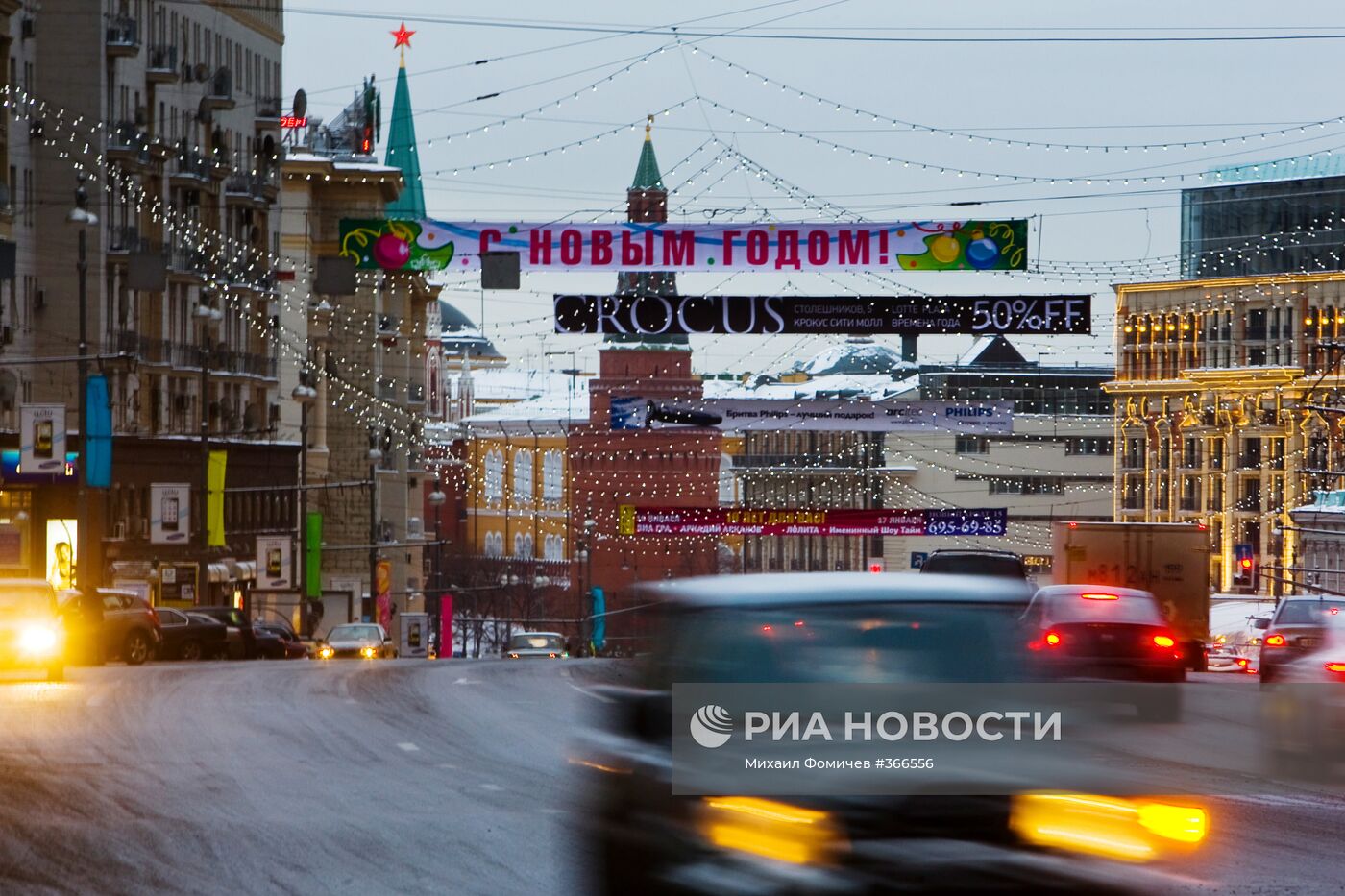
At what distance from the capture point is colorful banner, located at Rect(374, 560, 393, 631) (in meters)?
94.4

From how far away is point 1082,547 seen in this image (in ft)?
139

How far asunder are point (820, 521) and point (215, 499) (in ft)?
75.4

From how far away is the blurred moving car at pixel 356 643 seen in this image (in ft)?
185

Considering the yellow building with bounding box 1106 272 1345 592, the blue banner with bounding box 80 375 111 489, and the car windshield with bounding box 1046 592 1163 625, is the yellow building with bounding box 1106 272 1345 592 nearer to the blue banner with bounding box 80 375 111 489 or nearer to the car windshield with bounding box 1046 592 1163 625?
the blue banner with bounding box 80 375 111 489

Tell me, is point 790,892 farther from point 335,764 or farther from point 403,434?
point 403,434

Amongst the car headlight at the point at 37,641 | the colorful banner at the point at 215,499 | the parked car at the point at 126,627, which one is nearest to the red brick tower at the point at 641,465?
the colorful banner at the point at 215,499

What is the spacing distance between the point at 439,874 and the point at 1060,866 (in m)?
5.03

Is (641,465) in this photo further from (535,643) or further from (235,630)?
(235,630)

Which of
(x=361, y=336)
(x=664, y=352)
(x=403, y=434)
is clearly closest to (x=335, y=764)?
Answer: (x=361, y=336)

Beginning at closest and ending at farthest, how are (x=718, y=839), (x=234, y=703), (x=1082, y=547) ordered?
(x=718, y=839), (x=234, y=703), (x=1082, y=547)

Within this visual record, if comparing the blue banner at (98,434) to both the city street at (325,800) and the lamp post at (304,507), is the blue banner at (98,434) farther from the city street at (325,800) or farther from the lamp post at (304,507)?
the city street at (325,800)

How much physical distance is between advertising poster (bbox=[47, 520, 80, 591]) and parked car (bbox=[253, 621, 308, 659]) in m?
5.37

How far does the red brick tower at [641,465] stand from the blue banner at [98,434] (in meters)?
106

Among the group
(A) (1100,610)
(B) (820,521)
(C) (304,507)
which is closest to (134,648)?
(A) (1100,610)
